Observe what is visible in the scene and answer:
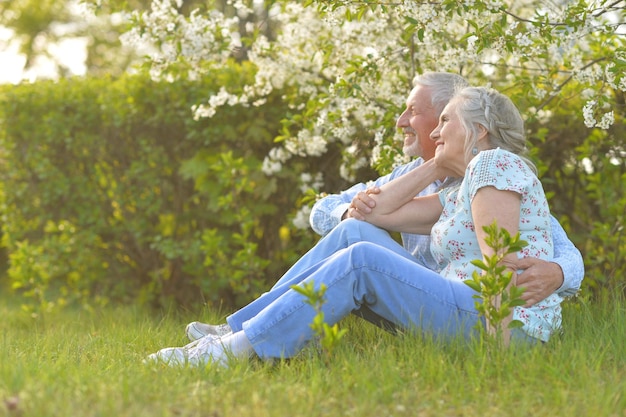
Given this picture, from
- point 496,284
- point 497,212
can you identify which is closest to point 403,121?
point 497,212

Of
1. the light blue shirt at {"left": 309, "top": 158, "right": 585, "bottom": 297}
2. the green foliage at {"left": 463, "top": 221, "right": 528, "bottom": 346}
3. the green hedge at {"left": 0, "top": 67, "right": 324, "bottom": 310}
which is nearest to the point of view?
the green foliage at {"left": 463, "top": 221, "right": 528, "bottom": 346}

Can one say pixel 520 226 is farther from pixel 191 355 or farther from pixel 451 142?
pixel 191 355

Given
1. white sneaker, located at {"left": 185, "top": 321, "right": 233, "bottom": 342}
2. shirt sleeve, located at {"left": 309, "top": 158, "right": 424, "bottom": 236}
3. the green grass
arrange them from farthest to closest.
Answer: shirt sleeve, located at {"left": 309, "top": 158, "right": 424, "bottom": 236}, white sneaker, located at {"left": 185, "top": 321, "right": 233, "bottom": 342}, the green grass

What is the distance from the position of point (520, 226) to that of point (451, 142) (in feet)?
1.58

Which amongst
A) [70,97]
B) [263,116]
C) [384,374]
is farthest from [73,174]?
[384,374]

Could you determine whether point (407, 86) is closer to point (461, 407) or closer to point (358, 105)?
point (358, 105)

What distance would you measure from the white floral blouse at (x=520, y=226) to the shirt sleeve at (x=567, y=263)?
0.06 m

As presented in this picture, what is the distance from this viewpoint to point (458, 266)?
332 cm

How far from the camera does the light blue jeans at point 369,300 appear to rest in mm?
3088

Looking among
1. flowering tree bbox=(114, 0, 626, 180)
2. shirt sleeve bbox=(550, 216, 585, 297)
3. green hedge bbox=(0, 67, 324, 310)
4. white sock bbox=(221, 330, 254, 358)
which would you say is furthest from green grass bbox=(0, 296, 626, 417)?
green hedge bbox=(0, 67, 324, 310)

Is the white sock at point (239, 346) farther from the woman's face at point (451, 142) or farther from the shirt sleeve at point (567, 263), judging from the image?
the shirt sleeve at point (567, 263)

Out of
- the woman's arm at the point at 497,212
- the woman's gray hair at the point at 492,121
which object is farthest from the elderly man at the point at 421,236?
the woman's gray hair at the point at 492,121

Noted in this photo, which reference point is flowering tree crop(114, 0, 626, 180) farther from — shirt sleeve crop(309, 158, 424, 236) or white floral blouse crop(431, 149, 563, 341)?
white floral blouse crop(431, 149, 563, 341)

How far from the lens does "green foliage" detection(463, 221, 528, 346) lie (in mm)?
2830
